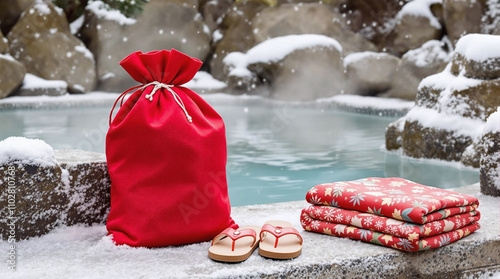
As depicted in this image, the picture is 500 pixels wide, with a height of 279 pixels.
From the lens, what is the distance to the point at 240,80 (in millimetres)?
11023

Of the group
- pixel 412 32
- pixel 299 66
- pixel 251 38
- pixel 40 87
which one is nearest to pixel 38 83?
pixel 40 87

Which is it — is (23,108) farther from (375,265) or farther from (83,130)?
(375,265)

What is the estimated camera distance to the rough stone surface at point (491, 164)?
2.12 meters

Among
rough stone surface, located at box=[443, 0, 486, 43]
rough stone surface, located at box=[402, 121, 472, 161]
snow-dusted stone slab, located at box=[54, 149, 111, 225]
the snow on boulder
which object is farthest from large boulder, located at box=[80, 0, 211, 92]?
snow-dusted stone slab, located at box=[54, 149, 111, 225]

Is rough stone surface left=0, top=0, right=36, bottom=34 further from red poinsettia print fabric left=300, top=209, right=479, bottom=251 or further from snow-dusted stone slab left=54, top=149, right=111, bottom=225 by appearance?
red poinsettia print fabric left=300, top=209, right=479, bottom=251

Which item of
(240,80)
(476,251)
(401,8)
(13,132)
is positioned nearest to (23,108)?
(13,132)

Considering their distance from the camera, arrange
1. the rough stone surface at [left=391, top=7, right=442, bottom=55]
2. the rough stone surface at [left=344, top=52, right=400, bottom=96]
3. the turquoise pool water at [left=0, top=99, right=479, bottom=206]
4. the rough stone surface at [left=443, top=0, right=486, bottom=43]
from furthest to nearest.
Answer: the rough stone surface at [left=391, top=7, right=442, bottom=55], the rough stone surface at [left=344, top=52, right=400, bottom=96], the rough stone surface at [left=443, top=0, right=486, bottom=43], the turquoise pool water at [left=0, top=99, right=479, bottom=206]

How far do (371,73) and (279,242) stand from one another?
9.35 metres

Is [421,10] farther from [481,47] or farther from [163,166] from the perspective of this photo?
[163,166]

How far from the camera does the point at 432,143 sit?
189 inches

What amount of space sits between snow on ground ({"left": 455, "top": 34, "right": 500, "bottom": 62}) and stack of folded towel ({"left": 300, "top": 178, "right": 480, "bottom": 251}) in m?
3.04

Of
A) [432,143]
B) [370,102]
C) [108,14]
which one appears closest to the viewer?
[432,143]

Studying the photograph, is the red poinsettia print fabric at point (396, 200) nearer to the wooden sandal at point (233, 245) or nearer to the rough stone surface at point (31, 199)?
the wooden sandal at point (233, 245)

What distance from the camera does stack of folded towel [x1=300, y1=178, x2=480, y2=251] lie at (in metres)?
1.51
